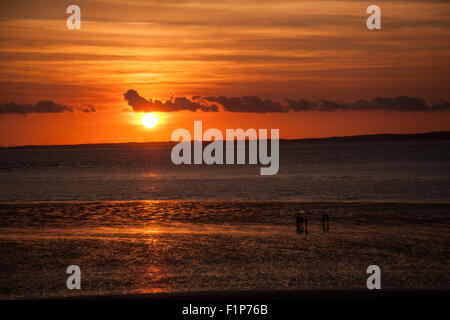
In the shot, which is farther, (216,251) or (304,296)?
(216,251)

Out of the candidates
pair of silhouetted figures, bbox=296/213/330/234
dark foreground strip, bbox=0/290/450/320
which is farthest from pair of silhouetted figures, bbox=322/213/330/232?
dark foreground strip, bbox=0/290/450/320

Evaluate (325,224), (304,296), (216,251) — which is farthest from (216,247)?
(304,296)

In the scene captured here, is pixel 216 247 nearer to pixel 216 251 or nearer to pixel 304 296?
pixel 216 251

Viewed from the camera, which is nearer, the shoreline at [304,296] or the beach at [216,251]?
the shoreline at [304,296]

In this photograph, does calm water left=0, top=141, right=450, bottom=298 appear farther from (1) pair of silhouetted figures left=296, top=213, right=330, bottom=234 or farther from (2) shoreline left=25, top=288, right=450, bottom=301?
(2) shoreline left=25, top=288, right=450, bottom=301
